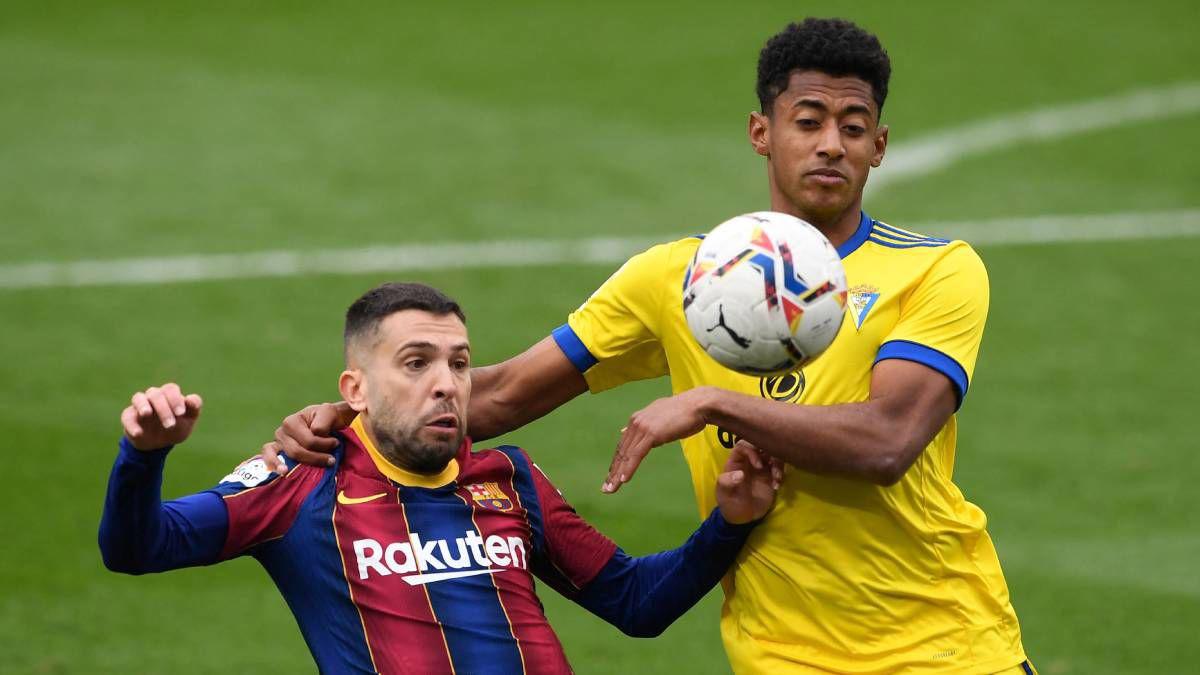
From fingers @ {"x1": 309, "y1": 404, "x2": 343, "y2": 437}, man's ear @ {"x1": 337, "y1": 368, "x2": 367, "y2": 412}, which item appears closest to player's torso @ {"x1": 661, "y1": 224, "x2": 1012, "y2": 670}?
man's ear @ {"x1": 337, "y1": 368, "x2": 367, "y2": 412}

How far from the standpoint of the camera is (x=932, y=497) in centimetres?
594

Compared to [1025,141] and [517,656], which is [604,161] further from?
[517,656]

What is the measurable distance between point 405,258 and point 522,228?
1.26m

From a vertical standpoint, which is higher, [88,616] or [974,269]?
[974,269]

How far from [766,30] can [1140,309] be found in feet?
25.5

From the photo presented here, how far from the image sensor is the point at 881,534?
19.3ft

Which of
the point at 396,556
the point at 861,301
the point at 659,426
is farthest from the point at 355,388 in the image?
the point at 861,301

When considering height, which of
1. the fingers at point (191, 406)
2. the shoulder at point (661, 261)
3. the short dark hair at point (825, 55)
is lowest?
the fingers at point (191, 406)

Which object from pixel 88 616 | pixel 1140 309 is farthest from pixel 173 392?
pixel 1140 309

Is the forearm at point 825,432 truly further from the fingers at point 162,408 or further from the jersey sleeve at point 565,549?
the fingers at point 162,408

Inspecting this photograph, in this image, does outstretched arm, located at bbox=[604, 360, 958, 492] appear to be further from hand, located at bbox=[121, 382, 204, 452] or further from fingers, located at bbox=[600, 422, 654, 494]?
hand, located at bbox=[121, 382, 204, 452]

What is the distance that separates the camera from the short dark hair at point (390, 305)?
20.4 feet

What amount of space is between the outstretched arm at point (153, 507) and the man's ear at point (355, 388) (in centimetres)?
59

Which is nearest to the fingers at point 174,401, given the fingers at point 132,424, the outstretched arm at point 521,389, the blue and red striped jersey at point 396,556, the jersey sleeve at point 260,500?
the fingers at point 132,424
